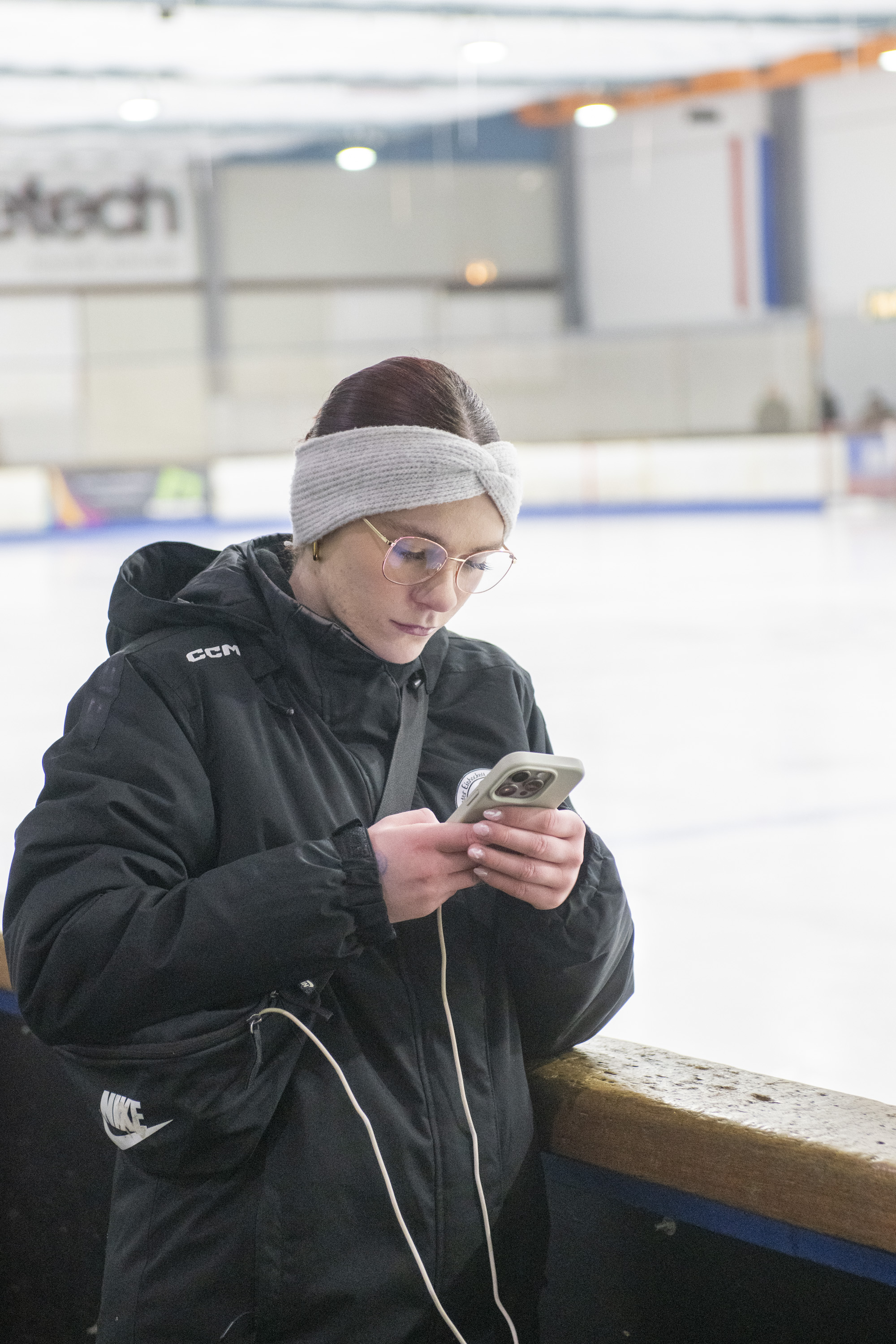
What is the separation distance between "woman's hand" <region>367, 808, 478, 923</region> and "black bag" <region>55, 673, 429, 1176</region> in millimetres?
77

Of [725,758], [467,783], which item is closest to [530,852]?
[467,783]

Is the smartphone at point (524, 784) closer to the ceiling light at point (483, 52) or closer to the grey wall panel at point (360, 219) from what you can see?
the ceiling light at point (483, 52)

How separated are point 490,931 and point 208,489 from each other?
15.2 m

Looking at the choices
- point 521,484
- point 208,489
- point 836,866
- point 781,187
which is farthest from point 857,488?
point 521,484

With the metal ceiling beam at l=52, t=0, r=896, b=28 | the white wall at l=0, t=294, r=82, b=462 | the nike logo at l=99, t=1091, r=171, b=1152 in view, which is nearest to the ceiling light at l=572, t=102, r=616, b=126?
the metal ceiling beam at l=52, t=0, r=896, b=28

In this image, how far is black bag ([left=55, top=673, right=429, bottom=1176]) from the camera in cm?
102

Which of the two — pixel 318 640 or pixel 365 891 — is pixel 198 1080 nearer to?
pixel 365 891

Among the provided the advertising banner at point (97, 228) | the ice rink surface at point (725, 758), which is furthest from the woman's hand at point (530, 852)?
the advertising banner at point (97, 228)

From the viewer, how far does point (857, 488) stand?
1481 cm

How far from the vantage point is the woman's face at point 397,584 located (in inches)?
44.7

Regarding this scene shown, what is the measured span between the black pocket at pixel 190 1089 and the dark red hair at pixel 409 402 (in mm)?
443

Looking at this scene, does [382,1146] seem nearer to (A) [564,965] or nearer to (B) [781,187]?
(A) [564,965]

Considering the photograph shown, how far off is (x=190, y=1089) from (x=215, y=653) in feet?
1.03

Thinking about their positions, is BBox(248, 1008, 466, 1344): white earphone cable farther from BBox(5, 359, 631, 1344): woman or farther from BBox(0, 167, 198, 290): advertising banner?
BBox(0, 167, 198, 290): advertising banner
